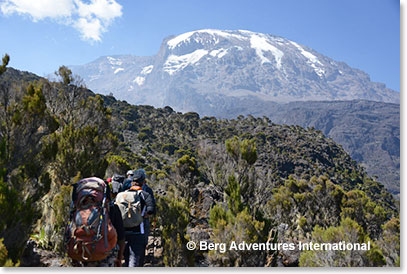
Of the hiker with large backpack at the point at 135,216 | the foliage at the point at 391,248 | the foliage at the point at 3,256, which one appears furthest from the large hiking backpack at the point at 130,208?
the foliage at the point at 391,248

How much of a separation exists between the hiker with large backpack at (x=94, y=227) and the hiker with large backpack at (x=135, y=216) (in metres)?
0.23

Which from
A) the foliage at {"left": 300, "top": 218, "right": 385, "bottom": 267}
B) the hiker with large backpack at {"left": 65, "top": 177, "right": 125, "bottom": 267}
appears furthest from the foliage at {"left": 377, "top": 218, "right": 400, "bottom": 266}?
the hiker with large backpack at {"left": 65, "top": 177, "right": 125, "bottom": 267}

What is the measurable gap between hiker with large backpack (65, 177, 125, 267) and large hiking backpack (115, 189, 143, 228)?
217 millimetres

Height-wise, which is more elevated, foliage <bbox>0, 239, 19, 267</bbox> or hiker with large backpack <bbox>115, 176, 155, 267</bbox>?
hiker with large backpack <bbox>115, 176, 155, 267</bbox>

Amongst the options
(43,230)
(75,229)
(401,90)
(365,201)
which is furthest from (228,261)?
(365,201)

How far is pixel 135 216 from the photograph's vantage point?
123 inches

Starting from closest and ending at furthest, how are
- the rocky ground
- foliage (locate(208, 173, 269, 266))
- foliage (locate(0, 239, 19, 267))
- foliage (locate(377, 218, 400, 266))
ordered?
foliage (locate(0, 239, 19, 267))
the rocky ground
foliage (locate(208, 173, 269, 266))
foliage (locate(377, 218, 400, 266))

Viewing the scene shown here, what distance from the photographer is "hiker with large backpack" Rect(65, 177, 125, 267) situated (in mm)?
2664

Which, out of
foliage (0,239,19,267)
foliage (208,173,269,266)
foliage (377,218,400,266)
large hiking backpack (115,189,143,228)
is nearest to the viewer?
foliage (0,239,19,267)

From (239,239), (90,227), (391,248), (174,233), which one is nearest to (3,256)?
(90,227)

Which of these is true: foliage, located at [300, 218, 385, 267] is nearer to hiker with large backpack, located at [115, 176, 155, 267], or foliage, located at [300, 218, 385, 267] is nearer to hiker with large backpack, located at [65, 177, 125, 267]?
hiker with large backpack, located at [115, 176, 155, 267]

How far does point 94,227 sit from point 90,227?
0.03 meters

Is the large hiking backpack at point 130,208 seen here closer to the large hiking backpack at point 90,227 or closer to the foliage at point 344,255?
the large hiking backpack at point 90,227

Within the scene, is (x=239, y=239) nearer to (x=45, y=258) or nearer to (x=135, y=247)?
(x=135, y=247)
